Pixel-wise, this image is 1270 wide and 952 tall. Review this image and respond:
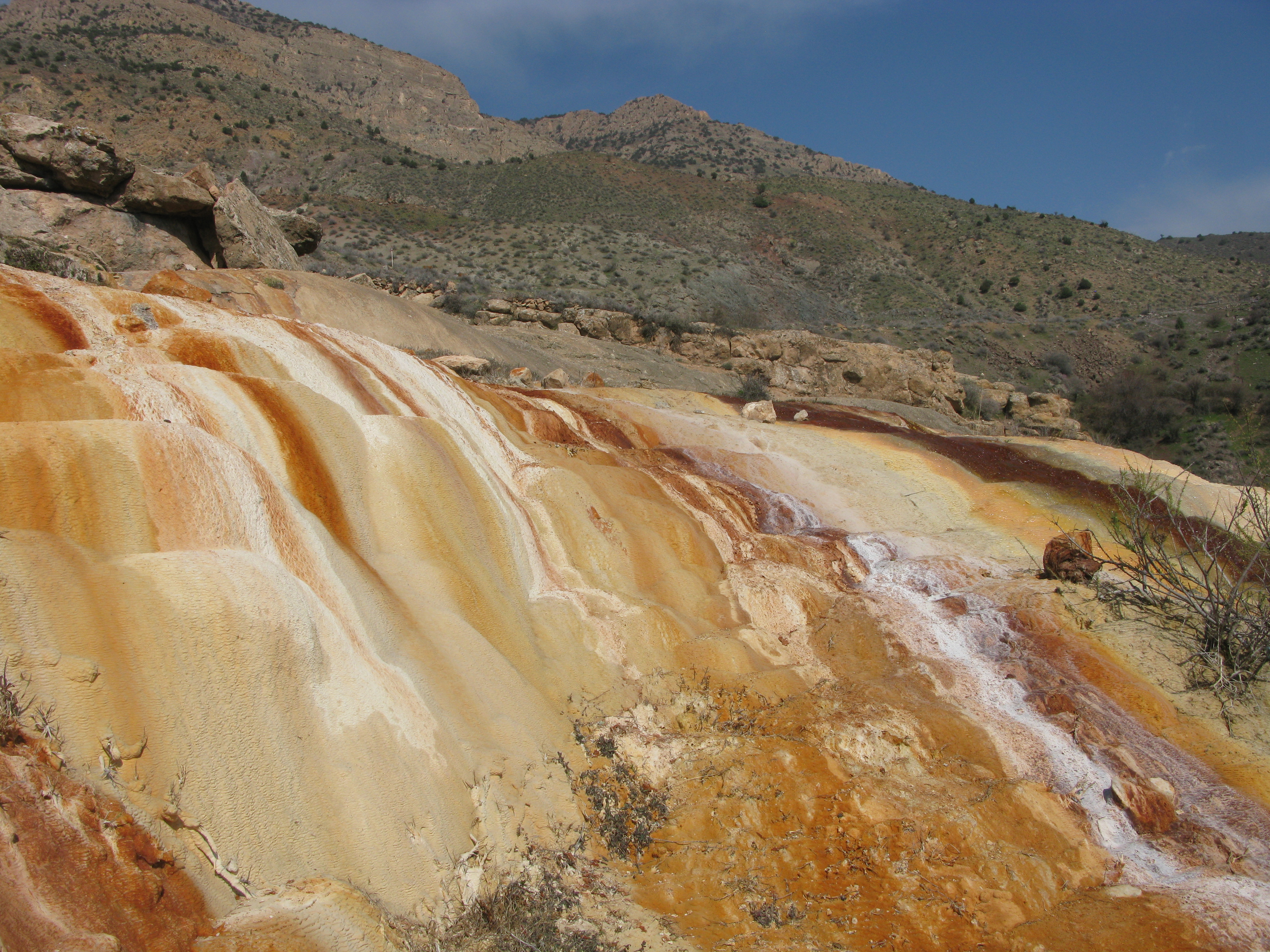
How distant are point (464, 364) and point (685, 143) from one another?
99.0 metres

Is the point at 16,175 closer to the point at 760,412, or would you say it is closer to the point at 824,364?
the point at 760,412

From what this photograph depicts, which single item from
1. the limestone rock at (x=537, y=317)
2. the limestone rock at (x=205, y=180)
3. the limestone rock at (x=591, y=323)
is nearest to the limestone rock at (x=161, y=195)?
the limestone rock at (x=205, y=180)

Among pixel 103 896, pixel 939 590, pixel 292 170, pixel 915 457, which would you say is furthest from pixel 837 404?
pixel 292 170

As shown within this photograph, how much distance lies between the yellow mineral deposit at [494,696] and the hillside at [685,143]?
7779 cm

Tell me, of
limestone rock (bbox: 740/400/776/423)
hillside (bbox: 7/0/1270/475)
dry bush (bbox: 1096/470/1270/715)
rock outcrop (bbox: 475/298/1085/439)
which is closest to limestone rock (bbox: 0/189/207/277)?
hillside (bbox: 7/0/1270/475)

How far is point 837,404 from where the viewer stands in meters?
25.0

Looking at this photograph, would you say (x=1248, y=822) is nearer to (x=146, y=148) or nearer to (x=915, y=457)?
(x=915, y=457)

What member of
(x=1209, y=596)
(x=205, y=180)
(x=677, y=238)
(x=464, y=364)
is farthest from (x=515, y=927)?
(x=677, y=238)

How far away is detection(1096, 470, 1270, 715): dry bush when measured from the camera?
8531 millimetres

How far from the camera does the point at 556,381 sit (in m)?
19.6

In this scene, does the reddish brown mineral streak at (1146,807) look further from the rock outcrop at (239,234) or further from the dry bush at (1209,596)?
the rock outcrop at (239,234)

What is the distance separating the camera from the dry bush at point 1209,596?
28.0 ft

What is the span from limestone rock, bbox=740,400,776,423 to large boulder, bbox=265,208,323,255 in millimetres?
14155

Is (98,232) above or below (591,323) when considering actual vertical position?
below
